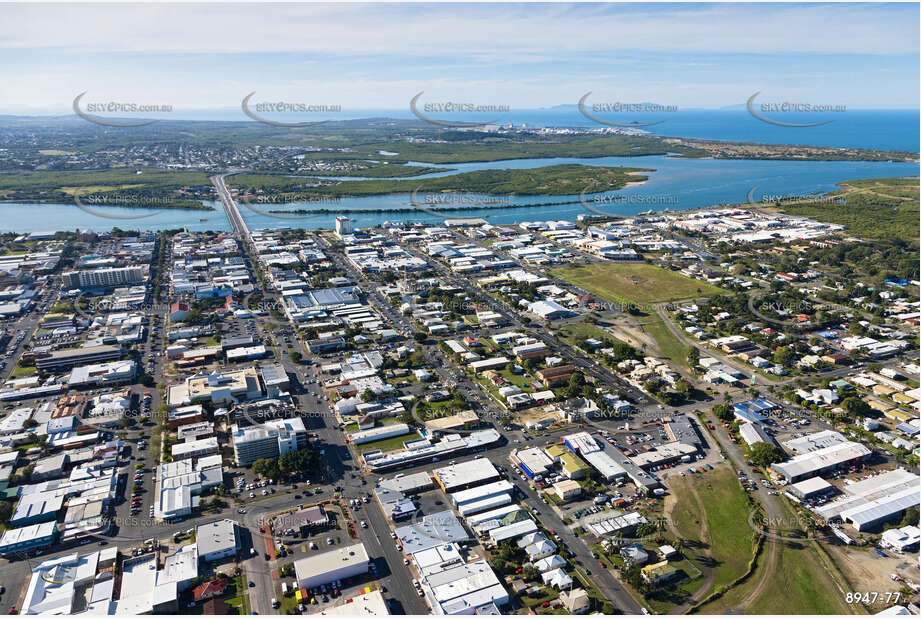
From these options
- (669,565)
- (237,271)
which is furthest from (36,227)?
(669,565)

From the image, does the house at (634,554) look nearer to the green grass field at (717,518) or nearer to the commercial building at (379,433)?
the green grass field at (717,518)

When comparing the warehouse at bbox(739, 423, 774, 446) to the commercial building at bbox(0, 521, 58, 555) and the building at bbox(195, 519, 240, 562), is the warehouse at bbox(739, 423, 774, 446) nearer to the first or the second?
the building at bbox(195, 519, 240, 562)

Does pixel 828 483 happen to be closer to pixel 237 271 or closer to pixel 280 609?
pixel 280 609

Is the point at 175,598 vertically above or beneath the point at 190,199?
beneath

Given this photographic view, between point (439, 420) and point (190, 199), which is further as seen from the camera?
point (190, 199)

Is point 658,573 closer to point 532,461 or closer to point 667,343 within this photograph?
point 532,461

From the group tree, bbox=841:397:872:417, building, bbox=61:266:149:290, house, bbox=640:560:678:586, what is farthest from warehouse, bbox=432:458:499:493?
building, bbox=61:266:149:290
